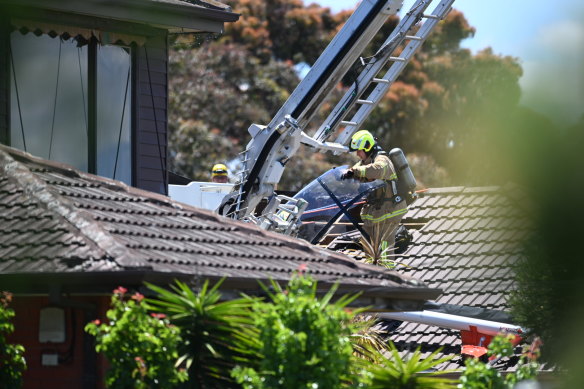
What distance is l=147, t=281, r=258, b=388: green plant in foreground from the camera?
7.20 metres

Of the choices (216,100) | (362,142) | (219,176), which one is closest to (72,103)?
(362,142)

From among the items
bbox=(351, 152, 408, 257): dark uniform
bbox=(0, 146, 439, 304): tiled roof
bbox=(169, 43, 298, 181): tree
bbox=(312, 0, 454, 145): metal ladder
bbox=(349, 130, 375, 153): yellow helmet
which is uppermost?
bbox=(169, 43, 298, 181): tree

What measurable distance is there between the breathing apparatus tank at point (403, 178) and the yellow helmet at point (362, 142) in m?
0.56

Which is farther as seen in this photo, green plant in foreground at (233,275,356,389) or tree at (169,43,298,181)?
tree at (169,43,298,181)

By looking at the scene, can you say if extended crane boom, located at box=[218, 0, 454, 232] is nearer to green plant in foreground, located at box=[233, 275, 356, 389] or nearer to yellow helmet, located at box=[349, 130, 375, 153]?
yellow helmet, located at box=[349, 130, 375, 153]

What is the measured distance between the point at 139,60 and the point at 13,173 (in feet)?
13.6

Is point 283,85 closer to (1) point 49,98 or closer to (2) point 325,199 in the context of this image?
(2) point 325,199

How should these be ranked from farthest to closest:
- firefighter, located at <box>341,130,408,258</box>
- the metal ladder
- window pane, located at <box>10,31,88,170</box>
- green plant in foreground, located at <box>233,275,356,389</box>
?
the metal ladder, firefighter, located at <box>341,130,408,258</box>, window pane, located at <box>10,31,88,170</box>, green plant in foreground, located at <box>233,275,356,389</box>

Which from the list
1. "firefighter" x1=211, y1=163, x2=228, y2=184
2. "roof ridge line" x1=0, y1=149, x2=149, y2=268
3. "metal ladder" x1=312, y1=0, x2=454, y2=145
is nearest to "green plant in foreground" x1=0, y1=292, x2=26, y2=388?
"roof ridge line" x1=0, y1=149, x2=149, y2=268

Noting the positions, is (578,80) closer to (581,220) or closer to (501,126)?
(501,126)

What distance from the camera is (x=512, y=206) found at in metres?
3.97

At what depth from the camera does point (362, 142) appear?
14.2m

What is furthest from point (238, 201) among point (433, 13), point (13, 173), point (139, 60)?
point (13, 173)

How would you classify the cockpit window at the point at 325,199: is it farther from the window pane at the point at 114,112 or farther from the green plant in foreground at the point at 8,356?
the green plant in foreground at the point at 8,356
